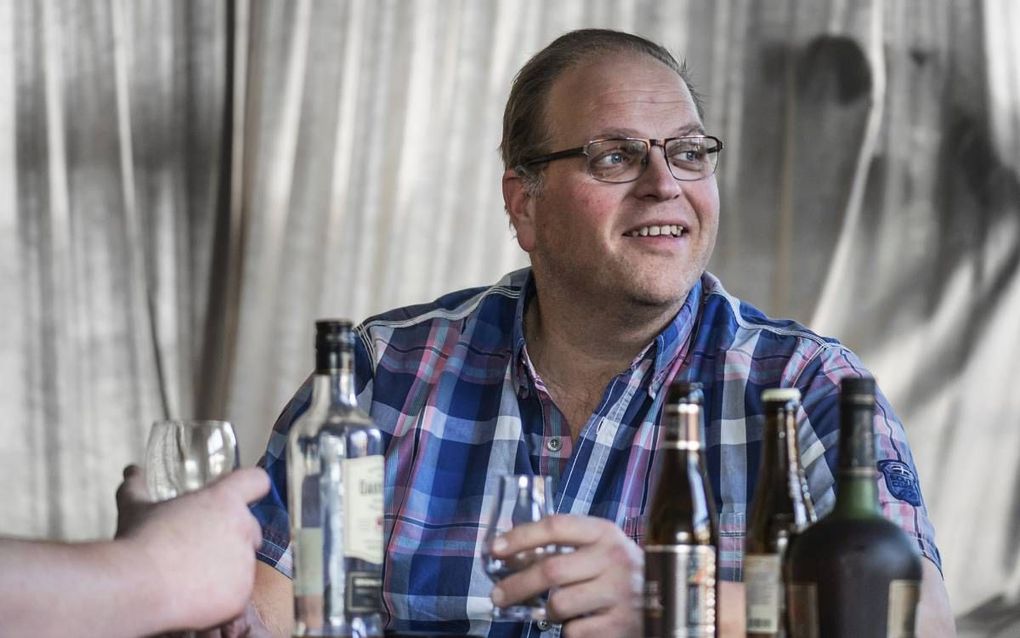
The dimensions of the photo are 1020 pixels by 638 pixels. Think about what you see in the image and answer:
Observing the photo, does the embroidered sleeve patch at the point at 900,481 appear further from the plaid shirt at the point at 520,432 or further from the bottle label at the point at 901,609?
the bottle label at the point at 901,609

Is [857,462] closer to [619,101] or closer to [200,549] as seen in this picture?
[200,549]

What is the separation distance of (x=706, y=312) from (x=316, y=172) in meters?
1.42

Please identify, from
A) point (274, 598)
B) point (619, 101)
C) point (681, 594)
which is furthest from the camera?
point (619, 101)

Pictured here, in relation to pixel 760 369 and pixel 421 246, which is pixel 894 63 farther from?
pixel 760 369

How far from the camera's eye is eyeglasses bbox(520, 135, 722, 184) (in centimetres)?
186

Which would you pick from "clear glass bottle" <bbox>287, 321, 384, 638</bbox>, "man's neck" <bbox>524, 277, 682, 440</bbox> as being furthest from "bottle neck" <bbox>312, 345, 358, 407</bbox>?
"man's neck" <bbox>524, 277, 682, 440</bbox>

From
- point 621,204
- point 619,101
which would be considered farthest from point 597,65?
point 621,204

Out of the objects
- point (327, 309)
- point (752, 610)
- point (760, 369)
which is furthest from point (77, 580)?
point (327, 309)

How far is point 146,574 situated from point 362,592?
22 centimetres

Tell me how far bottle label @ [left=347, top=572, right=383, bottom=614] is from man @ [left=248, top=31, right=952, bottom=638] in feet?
1.83

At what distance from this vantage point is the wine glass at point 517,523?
115cm

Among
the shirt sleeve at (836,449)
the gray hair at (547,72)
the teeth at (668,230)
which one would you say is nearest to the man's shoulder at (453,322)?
the gray hair at (547,72)

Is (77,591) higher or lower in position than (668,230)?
lower

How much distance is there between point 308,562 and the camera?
1094 millimetres
